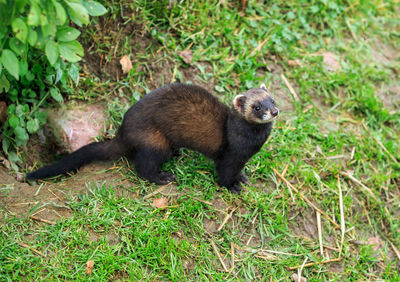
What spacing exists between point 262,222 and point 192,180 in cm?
81

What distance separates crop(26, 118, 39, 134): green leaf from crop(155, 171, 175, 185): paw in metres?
1.32

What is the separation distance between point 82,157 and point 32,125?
60 centimetres

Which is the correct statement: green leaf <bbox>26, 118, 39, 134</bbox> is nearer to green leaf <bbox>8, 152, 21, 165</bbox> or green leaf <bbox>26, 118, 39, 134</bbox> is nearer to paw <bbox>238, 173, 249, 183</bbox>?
green leaf <bbox>8, 152, 21, 165</bbox>

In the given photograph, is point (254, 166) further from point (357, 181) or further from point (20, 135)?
point (20, 135)

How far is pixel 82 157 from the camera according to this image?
4105 millimetres

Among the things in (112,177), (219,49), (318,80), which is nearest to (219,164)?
(112,177)

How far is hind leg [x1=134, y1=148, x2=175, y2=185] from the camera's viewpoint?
4082 mm

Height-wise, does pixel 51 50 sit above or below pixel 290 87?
above

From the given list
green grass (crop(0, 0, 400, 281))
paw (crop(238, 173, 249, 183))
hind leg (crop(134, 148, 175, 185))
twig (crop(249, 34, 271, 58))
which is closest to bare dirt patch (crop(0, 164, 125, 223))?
green grass (crop(0, 0, 400, 281))

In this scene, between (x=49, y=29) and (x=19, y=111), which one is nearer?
(x=49, y=29)

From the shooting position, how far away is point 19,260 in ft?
10.6

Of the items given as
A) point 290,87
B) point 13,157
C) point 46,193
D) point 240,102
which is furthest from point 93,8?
point 290,87

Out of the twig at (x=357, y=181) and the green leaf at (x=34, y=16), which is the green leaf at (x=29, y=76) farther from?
the twig at (x=357, y=181)

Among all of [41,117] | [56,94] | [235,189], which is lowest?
[235,189]
